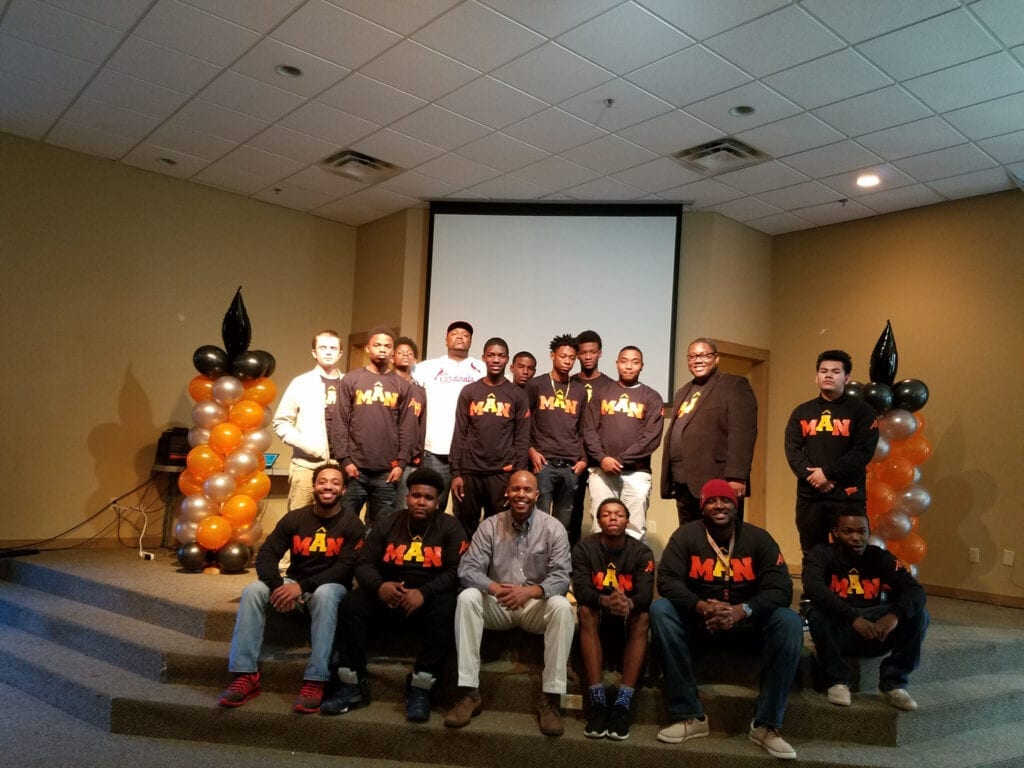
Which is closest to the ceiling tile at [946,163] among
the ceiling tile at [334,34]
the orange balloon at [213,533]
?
the ceiling tile at [334,34]

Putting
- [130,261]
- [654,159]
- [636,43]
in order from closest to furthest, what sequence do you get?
[636,43], [654,159], [130,261]

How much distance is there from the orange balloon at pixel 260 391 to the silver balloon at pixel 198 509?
0.72 meters

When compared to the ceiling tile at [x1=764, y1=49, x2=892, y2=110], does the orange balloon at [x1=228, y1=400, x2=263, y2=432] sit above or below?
below

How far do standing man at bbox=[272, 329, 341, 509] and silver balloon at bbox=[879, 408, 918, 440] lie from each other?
3600 millimetres

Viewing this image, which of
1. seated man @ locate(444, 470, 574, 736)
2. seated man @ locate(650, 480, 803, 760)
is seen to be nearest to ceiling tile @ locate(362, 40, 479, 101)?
seated man @ locate(444, 470, 574, 736)

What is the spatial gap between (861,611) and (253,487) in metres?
3.63

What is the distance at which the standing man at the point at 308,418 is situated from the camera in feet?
15.6

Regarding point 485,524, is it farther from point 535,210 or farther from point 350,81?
point 535,210

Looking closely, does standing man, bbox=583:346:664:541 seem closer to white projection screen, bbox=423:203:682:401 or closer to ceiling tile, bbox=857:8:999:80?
white projection screen, bbox=423:203:682:401

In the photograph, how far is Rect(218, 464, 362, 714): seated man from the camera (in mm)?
3619

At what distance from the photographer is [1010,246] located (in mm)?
5945

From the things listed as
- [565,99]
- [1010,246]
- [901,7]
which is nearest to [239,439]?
[565,99]

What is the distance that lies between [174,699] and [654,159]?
4.60m

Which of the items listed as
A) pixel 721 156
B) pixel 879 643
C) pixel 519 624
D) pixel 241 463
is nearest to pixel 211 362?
pixel 241 463
